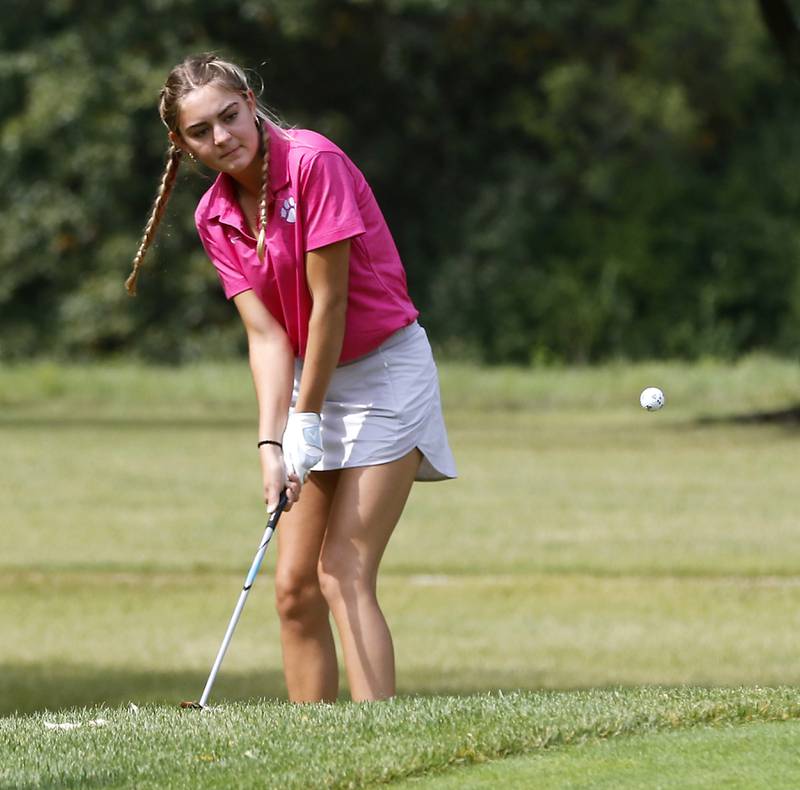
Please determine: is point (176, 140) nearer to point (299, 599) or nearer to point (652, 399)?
point (299, 599)

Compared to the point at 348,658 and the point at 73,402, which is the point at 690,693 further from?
the point at 73,402

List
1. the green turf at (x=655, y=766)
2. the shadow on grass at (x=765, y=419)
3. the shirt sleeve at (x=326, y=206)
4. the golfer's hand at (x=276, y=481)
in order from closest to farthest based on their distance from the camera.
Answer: the green turf at (x=655, y=766) → the shirt sleeve at (x=326, y=206) → the golfer's hand at (x=276, y=481) → the shadow on grass at (x=765, y=419)

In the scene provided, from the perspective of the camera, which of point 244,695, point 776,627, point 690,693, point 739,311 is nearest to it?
point 690,693

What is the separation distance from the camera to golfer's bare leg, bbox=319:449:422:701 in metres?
5.18

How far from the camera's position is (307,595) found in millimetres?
5375

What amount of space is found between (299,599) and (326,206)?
1.14 meters

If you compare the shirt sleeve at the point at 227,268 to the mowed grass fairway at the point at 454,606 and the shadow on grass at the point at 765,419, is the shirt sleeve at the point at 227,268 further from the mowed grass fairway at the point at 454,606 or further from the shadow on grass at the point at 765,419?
the shadow on grass at the point at 765,419

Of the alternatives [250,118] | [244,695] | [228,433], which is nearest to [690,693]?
[250,118]

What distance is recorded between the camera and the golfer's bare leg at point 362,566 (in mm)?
5184

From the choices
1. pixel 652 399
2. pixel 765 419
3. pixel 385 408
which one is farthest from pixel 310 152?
pixel 765 419

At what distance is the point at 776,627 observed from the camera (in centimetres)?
990

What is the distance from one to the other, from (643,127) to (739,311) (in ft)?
13.8

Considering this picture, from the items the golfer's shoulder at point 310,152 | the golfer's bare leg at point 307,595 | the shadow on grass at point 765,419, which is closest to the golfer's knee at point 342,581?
the golfer's bare leg at point 307,595

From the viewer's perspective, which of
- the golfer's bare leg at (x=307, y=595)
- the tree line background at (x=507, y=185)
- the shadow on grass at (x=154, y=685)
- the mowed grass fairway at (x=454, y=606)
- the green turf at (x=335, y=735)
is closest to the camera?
the green turf at (x=335, y=735)
